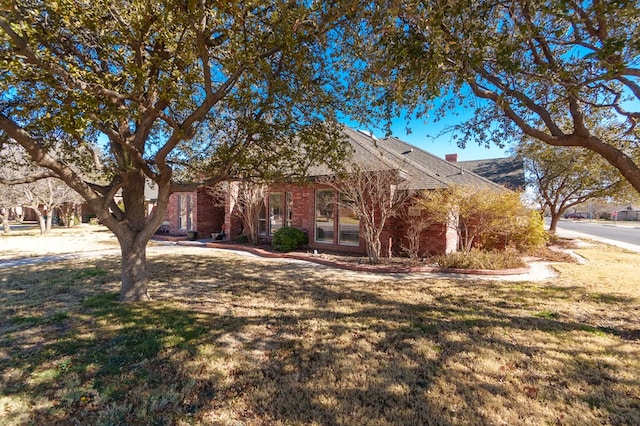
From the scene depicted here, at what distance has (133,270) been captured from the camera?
588 cm

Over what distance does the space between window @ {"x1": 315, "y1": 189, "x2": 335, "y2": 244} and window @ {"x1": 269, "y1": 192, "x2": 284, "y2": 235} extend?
89.1 inches

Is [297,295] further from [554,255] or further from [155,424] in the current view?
[554,255]

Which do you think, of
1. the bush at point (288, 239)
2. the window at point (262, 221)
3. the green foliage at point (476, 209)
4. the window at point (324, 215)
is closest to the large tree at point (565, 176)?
the green foliage at point (476, 209)

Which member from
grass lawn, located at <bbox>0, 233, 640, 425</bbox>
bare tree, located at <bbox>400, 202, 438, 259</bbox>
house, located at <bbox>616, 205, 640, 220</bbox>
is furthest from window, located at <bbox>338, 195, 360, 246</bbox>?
house, located at <bbox>616, 205, 640, 220</bbox>

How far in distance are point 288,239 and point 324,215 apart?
1943mm

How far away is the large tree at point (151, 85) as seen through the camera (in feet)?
13.1

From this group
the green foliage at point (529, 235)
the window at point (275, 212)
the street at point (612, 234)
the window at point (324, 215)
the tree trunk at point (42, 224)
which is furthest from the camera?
the tree trunk at point (42, 224)

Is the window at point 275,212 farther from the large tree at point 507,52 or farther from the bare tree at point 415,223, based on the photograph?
the large tree at point 507,52

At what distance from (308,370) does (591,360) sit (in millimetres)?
3660

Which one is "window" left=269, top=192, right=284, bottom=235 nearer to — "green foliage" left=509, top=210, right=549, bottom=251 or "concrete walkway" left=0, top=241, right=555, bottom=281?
"concrete walkway" left=0, top=241, right=555, bottom=281

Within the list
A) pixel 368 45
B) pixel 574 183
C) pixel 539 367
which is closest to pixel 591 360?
pixel 539 367

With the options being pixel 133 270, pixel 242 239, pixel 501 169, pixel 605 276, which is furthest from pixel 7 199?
pixel 501 169

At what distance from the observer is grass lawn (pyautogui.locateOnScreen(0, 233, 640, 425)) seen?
2896 mm

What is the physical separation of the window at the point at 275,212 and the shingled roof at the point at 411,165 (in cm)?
287
